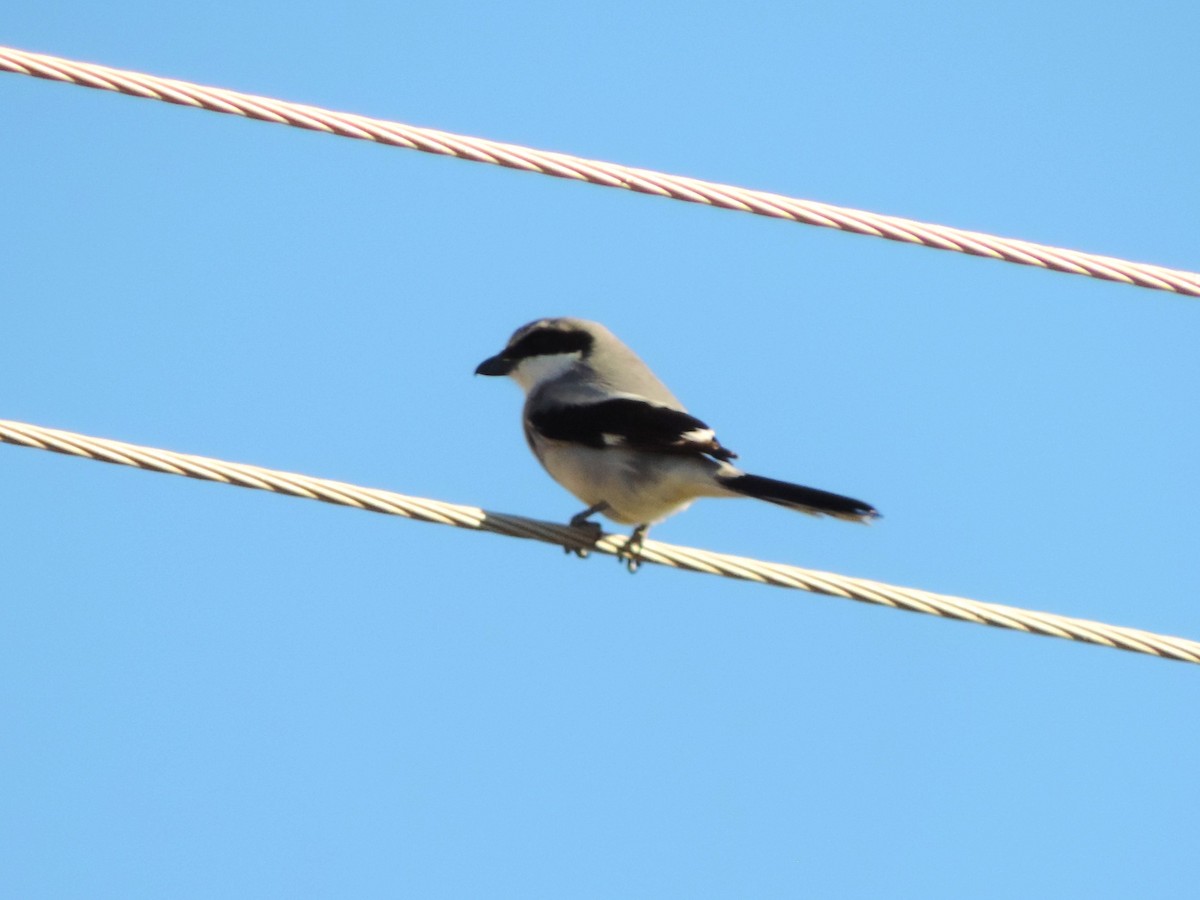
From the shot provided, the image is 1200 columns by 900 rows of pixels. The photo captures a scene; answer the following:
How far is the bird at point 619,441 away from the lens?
5.65m

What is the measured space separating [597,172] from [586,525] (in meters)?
1.91

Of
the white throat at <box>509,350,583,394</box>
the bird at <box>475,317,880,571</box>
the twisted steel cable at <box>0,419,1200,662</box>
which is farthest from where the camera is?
the white throat at <box>509,350,583,394</box>

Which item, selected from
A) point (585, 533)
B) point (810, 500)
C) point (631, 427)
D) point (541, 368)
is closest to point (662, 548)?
point (810, 500)

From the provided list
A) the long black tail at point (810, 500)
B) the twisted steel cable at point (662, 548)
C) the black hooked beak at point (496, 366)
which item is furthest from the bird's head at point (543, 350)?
the twisted steel cable at point (662, 548)

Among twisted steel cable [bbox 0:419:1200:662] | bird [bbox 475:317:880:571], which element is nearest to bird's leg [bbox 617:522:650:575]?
bird [bbox 475:317:880:571]

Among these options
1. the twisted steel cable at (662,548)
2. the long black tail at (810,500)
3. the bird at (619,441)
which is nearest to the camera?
the twisted steel cable at (662,548)

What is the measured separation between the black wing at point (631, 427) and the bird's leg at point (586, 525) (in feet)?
0.73

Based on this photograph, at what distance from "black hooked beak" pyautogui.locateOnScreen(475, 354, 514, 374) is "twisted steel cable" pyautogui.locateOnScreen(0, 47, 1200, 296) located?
2899 mm

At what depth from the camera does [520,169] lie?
4.28m

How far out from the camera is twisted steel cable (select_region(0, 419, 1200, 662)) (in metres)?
4.08

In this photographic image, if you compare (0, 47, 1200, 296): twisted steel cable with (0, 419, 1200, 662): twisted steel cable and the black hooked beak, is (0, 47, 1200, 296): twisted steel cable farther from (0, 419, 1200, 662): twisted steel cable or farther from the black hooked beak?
the black hooked beak

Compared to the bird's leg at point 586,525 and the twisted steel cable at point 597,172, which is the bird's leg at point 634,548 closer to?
the bird's leg at point 586,525

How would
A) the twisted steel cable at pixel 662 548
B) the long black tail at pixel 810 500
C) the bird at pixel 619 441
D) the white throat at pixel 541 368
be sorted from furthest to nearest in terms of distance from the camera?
the white throat at pixel 541 368
the bird at pixel 619 441
the long black tail at pixel 810 500
the twisted steel cable at pixel 662 548

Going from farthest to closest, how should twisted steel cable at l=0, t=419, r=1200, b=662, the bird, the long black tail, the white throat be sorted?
the white throat → the bird → the long black tail → twisted steel cable at l=0, t=419, r=1200, b=662
